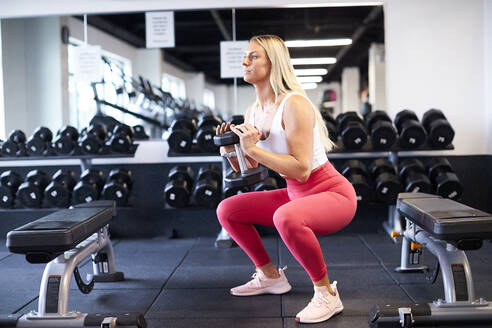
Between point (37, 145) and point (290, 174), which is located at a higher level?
point (37, 145)

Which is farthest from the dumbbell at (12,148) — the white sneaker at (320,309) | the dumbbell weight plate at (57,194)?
the white sneaker at (320,309)

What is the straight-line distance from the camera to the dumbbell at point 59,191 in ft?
11.8

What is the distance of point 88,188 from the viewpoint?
3.56 meters

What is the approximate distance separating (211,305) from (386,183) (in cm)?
170

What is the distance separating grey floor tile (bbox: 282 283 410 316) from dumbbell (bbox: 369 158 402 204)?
104 centimetres

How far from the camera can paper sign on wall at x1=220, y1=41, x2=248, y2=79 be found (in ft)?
13.9

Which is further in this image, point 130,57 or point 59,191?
point 130,57

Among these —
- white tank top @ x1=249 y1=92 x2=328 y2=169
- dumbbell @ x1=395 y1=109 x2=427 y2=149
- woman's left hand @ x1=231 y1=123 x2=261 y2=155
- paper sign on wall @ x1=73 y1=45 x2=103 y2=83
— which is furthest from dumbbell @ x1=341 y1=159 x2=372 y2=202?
paper sign on wall @ x1=73 y1=45 x2=103 y2=83

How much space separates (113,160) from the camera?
4012mm

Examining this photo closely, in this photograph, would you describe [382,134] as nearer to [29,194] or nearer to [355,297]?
[355,297]

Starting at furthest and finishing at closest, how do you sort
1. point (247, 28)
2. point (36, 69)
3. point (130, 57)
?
point (130, 57)
point (36, 69)
point (247, 28)

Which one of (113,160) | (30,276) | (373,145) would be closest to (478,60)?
(373,145)

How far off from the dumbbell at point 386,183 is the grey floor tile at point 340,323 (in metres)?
1.52

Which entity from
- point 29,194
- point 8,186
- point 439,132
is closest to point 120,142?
point 29,194
